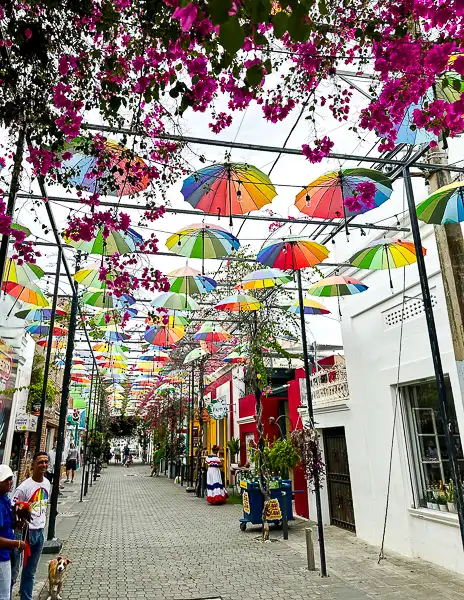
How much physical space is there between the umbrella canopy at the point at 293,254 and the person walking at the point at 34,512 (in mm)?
4855

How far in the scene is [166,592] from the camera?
6.48 metres

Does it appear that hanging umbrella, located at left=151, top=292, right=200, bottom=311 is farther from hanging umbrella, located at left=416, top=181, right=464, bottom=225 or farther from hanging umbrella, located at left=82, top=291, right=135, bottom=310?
hanging umbrella, located at left=416, top=181, right=464, bottom=225

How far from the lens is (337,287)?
9.55 metres

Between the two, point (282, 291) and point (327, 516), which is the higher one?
point (282, 291)

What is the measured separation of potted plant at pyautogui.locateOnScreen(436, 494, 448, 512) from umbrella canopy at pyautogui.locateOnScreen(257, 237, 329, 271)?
450 centimetres

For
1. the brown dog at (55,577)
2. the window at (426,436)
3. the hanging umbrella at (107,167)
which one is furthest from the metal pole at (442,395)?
the brown dog at (55,577)

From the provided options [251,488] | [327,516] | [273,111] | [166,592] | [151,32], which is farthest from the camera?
[327,516]

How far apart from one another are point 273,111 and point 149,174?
1.43m

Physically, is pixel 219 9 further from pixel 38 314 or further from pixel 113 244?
pixel 38 314

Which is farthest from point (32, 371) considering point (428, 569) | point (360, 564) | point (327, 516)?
point (428, 569)

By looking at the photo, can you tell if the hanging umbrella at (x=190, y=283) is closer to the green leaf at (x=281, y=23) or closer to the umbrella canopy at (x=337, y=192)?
the umbrella canopy at (x=337, y=192)

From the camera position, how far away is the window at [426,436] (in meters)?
7.89

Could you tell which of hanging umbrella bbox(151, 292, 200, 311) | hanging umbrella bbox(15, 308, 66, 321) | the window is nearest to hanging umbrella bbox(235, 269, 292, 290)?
hanging umbrella bbox(151, 292, 200, 311)

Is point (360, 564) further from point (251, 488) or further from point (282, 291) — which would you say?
point (282, 291)
